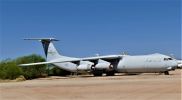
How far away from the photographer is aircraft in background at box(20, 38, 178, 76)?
169ft

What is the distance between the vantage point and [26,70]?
70.8m

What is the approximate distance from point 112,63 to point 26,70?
18.2 metres

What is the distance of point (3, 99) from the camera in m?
18.4

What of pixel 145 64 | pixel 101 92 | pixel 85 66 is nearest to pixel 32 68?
pixel 85 66

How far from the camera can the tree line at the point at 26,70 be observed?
195ft

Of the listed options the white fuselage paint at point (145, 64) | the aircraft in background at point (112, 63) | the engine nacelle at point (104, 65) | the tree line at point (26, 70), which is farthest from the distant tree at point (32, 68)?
the white fuselage paint at point (145, 64)

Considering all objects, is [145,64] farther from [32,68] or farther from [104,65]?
[32,68]

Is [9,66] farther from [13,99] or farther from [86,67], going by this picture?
[13,99]

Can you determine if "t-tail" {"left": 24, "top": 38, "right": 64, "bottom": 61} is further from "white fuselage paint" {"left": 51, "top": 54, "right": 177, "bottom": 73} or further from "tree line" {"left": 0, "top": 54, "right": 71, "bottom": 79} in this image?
"white fuselage paint" {"left": 51, "top": 54, "right": 177, "bottom": 73}

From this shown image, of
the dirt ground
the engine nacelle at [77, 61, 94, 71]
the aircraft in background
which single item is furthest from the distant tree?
the dirt ground

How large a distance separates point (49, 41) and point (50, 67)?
45.8ft

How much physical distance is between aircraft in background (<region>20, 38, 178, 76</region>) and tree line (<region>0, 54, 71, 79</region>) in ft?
8.84

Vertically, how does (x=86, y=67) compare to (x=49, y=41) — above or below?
below

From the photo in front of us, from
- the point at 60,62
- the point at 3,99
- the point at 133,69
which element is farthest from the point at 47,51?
the point at 3,99
